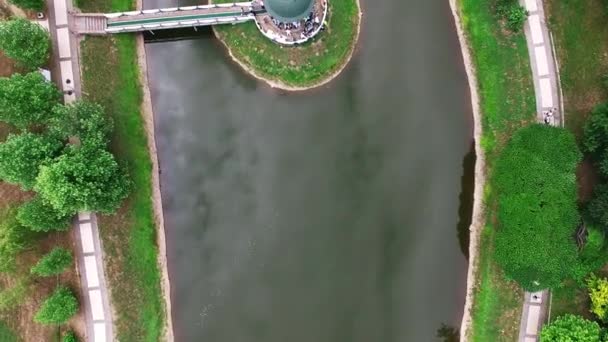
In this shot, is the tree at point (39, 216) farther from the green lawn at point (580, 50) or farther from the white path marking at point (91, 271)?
the green lawn at point (580, 50)

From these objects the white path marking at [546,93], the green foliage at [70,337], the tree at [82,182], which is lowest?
the green foliage at [70,337]

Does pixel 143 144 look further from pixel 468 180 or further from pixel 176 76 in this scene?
pixel 468 180

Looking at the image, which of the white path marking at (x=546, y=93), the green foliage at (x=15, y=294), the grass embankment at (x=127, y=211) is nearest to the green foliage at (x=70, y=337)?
the grass embankment at (x=127, y=211)

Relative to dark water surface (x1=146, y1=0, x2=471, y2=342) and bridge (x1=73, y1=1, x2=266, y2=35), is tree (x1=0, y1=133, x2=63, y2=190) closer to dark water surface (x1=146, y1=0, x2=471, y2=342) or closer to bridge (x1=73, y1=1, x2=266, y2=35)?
dark water surface (x1=146, y1=0, x2=471, y2=342)

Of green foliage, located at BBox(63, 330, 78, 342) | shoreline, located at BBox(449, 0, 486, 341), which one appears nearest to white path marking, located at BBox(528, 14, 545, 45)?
shoreline, located at BBox(449, 0, 486, 341)

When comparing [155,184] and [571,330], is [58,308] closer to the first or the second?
[155,184]

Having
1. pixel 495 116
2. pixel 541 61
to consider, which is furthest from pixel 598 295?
pixel 541 61
